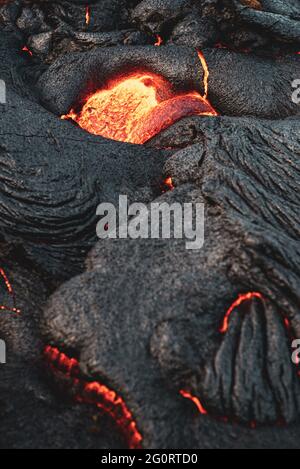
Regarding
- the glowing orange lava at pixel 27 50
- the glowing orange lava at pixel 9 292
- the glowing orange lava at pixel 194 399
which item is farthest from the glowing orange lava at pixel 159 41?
the glowing orange lava at pixel 194 399

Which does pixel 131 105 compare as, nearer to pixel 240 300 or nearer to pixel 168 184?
pixel 168 184

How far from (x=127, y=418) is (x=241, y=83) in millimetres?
4459

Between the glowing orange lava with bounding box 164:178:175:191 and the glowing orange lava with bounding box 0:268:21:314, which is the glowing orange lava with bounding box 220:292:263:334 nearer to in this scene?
the glowing orange lava with bounding box 164:178:175:191

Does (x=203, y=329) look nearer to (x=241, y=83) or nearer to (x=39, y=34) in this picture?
(x=241, y=83)

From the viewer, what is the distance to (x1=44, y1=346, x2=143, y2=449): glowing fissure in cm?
293

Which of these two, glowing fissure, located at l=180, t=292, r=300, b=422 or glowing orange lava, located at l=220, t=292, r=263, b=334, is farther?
glowing orange lava, located at l=220, t=292, r=263, b=334

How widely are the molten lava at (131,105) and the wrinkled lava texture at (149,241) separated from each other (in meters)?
0.02

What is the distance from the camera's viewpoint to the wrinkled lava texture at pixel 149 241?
3.04m

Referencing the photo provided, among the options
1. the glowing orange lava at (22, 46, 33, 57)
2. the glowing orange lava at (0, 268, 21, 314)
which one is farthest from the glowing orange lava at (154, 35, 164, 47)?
the glowing orange lava at (0, 268, 21, 314)

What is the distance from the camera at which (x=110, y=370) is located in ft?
9.95

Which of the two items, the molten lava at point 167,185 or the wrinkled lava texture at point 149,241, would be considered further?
the molten lava at point 167,185

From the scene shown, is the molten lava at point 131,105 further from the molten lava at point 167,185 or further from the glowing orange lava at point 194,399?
the glowing orange lava at point 194,399

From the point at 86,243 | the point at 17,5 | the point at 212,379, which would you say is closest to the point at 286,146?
the point at 86,243

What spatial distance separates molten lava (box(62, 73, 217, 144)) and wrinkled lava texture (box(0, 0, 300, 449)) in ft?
0.06
